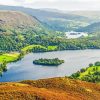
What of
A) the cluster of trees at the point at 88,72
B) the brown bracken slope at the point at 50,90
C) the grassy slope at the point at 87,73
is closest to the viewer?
the brown bracken slope at the point at 50,90

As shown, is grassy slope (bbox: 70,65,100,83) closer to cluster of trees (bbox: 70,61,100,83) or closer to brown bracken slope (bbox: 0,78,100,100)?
cluster of trees (bbox: 70,61,100,83)

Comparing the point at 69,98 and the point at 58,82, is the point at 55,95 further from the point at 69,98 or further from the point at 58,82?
the point at 58,82

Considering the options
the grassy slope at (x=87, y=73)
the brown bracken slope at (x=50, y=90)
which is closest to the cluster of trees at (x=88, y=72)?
the grassy slope at (x=87, y=73)

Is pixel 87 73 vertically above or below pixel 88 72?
below

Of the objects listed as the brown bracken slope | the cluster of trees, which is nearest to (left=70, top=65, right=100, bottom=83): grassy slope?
the cluster of trees

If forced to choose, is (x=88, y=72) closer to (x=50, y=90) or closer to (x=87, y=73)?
(x=87, y=73)

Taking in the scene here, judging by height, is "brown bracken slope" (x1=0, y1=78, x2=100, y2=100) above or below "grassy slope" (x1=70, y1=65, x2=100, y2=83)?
above

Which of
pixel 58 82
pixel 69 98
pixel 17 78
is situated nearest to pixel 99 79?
pixel 17 78

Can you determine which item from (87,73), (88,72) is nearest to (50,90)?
(87,73)

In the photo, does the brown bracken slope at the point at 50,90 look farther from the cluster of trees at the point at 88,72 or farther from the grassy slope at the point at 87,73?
the cluster of trees at the point at 88,72
